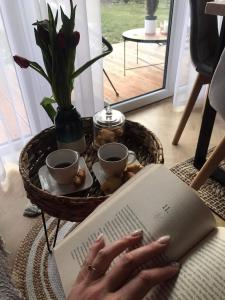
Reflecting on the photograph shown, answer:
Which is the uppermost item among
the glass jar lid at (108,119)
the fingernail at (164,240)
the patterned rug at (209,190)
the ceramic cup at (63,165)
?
the fingernail at (164,240)

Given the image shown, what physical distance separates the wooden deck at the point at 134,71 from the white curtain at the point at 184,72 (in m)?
0.26

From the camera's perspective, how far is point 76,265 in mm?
550

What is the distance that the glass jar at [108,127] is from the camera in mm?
843

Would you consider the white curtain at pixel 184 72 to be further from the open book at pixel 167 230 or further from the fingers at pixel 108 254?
the fingers at pixel 108 254

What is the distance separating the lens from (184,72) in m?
1.75

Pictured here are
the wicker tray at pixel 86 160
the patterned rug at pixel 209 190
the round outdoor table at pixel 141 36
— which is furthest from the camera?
the round outdoor table at pixel 141 36

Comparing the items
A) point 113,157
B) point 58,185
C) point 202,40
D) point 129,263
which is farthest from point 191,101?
point 129,263

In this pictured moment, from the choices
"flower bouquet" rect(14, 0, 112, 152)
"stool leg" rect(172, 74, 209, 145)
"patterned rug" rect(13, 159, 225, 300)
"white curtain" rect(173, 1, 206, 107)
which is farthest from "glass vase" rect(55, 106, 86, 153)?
"white curtain" rect(173, 1, 206, 107)

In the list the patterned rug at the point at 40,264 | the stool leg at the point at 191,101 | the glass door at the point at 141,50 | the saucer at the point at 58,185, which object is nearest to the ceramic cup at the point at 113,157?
the saucer at the point at 58,185

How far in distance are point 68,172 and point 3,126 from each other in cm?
67

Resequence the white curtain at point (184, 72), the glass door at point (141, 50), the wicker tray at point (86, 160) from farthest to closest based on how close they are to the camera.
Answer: the glass door at point (141, 50)
the white curtain at point (184, 72)
the wicker tray at point (86, 160)

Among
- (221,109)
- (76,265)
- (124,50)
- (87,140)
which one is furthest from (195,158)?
(124,50)

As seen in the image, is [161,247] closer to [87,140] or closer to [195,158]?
[87,140]

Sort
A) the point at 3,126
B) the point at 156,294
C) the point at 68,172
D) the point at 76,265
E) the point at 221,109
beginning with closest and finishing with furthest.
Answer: the point at 156,294, the point at 76,265, the point at 68,172, the point at 221,109, the point at 3,126
